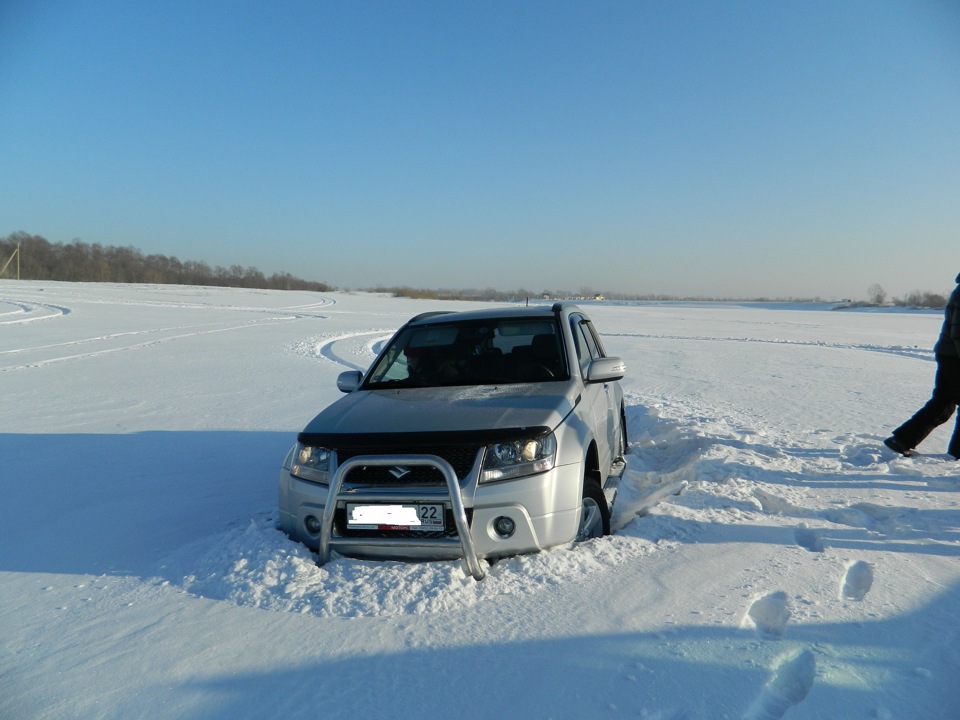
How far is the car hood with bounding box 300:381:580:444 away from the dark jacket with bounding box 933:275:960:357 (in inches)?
148

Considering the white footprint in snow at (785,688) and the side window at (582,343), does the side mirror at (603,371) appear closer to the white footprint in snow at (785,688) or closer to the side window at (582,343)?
the side window at (582,343)

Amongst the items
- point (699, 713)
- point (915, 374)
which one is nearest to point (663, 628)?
point (699, 713)

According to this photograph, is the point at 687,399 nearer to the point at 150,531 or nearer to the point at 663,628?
the point at 663,628

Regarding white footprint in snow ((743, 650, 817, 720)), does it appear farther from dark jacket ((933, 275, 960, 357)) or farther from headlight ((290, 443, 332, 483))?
dark jacket ((933, 275, 960, 357))

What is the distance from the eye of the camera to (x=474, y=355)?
14.6 ft

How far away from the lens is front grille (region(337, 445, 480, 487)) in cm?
307

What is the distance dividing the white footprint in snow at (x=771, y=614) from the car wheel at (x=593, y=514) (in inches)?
A: 36.7

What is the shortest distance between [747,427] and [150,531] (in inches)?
221

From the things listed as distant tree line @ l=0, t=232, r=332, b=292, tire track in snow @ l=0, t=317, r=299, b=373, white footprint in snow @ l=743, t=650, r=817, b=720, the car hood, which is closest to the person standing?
the car hood

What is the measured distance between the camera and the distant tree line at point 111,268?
71625mm

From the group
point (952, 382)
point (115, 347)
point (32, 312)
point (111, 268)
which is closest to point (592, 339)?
point (952, 382)

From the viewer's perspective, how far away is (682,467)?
5227 mm

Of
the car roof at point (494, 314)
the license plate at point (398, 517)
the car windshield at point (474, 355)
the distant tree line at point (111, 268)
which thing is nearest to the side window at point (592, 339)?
the car roof at point (494, 314)

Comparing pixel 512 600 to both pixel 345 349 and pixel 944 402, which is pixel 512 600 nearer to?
pixel 944 402
